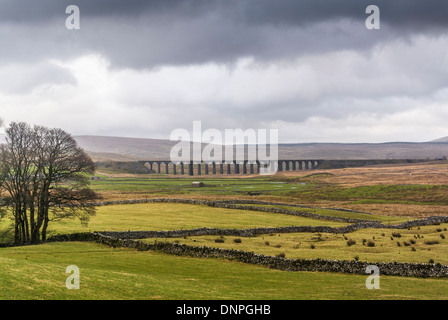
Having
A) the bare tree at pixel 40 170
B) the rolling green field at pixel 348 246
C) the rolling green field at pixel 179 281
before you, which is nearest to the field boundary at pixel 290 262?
the rolling green field at pixel 179 281

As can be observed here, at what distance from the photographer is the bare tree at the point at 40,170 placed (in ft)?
179

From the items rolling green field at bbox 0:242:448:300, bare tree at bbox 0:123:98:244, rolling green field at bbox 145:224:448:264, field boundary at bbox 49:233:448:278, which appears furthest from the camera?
bare tree at bbox 0:123:98:244

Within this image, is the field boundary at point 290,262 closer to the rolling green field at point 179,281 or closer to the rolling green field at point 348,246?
the rolling green field at point 179,281

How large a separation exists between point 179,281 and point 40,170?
34.6 meters

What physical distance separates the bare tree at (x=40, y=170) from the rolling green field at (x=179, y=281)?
14.6m

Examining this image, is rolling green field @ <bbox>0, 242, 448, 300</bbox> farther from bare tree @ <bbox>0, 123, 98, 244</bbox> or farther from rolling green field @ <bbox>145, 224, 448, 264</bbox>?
bare tree @ <bbox>0, 123, 98, 244</bbox>

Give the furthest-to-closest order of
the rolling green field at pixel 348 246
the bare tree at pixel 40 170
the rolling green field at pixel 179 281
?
the bare tree at pixel 40 170
the rolling green field at pixel 348 246
the rolling green field at pixel 179 281

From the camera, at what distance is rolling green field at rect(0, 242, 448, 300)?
2381 centimetres

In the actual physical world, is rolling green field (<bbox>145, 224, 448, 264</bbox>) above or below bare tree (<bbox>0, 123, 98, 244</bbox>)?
below

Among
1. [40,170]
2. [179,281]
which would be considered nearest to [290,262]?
[179,281]

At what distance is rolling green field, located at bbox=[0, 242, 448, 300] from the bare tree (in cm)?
1461

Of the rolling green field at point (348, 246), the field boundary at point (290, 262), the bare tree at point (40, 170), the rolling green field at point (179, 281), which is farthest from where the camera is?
the bare tree at point (40, 170)

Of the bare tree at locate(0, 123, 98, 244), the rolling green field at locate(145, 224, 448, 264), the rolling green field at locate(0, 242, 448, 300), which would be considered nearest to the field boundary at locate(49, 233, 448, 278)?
the rolling green field at locate(0, 242, 448, 300)
